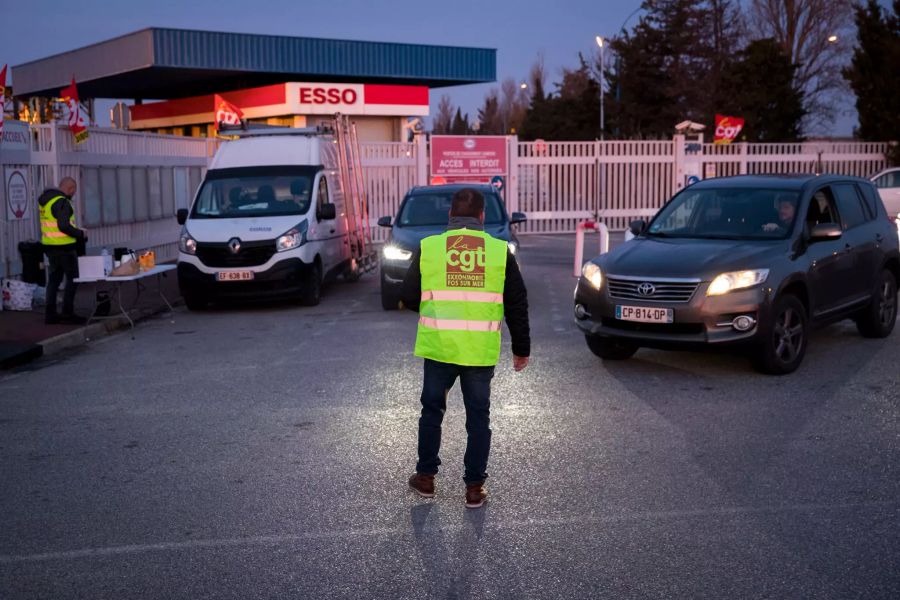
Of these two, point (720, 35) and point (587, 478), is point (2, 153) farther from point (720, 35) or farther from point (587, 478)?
point (720, 35)

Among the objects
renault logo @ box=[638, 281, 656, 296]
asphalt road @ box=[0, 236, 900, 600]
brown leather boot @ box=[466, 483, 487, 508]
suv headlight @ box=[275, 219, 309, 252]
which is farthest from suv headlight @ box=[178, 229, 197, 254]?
brown leather boot @ box=[466, 483, 487, 508]

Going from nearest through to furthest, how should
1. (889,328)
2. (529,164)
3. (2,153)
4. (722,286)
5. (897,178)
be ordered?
(722,286) → (889,328) → (2,153) → (897,178) → (529,164)

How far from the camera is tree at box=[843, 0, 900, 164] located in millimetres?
35000

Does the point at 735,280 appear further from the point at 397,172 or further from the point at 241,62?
the point at 241,62

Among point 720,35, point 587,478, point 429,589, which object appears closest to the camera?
point 429,589

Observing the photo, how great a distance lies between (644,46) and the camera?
51.3m

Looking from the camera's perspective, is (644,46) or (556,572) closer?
(556,572)

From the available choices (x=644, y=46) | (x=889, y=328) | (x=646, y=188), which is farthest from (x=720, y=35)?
(x=889, y=328)

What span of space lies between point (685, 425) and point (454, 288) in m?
2.53

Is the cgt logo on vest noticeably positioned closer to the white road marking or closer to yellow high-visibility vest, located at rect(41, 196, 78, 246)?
the white road marking

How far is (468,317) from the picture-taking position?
214 inches

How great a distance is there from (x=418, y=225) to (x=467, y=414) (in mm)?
9045

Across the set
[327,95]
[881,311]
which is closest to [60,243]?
[881,311]

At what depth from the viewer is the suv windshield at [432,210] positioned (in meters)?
14.5
